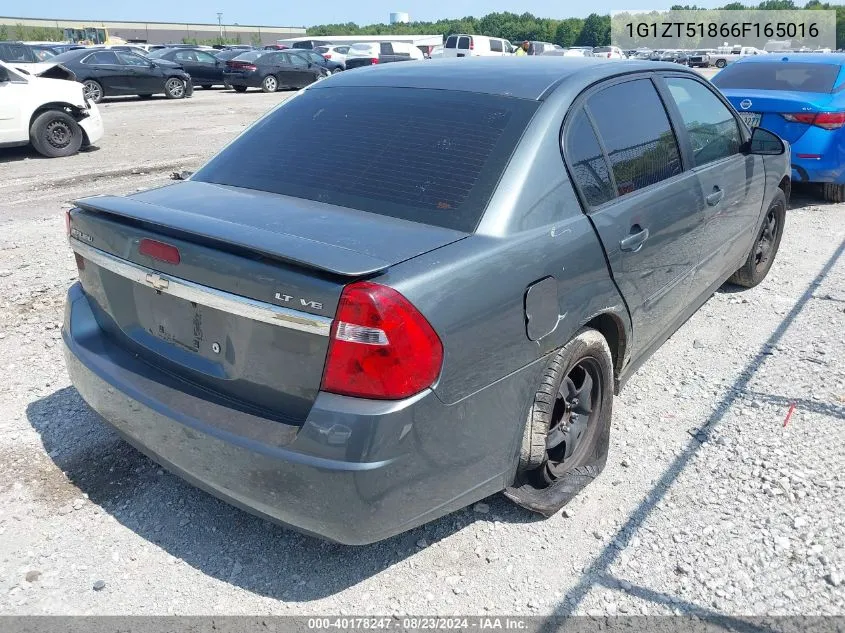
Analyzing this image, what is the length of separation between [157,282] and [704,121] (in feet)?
10.7

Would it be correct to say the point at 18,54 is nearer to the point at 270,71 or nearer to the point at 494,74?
the point at 270,71

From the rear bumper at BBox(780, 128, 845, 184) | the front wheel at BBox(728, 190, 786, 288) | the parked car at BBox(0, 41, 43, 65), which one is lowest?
the front wheel at BBox(728, 190, 786, 288)

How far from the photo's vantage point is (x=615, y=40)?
80.8 m

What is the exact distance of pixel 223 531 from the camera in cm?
292

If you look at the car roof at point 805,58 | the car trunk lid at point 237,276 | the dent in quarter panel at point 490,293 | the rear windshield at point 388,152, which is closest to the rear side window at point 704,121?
the rear windshield at point 388,152

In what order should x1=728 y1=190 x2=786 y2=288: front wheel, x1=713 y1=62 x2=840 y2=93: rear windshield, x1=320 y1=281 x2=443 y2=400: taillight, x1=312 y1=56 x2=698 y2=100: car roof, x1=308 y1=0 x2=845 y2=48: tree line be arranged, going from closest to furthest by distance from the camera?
x1=320 y1=281 x2=443 y2=400: taillight
x1=312 y1=56 x2=698 y2=100: car roof
x1=728 y1=190 x2=786 y2=288: front wheel
x1=713 y1=62 x2=840 y2=93: rear windshield
x1=308 y1=0 x2=845 y2=48: tree line

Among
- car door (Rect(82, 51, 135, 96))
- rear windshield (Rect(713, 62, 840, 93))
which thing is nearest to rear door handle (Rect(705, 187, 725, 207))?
rear windshield (Rect(713, 62, 840, 93))

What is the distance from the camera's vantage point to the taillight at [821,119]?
24.5 ft

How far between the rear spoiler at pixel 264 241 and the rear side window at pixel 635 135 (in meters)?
1.52

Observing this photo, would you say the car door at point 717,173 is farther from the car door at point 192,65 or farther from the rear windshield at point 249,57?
the car door at point 192,65

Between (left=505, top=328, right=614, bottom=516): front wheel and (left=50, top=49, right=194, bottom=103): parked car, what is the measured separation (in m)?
19.8

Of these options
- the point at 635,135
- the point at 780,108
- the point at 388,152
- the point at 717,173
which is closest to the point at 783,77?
the point at 780,108

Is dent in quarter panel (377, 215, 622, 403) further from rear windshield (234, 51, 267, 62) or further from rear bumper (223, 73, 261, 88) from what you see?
rear windshield (234, 51, 267, 62)

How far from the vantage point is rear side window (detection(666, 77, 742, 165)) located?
13.2 ft
